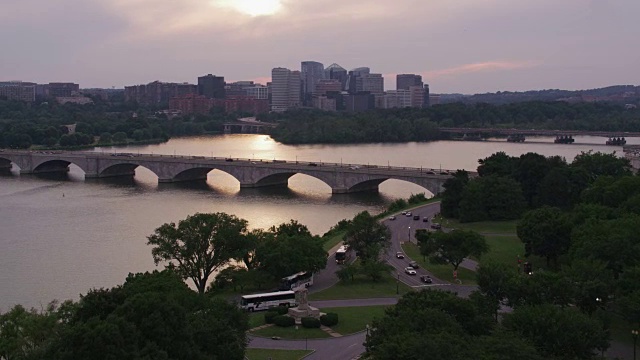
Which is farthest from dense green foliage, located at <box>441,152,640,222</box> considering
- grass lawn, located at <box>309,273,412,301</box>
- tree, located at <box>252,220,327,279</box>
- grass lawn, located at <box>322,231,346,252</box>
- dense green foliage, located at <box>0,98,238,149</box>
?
dense green foliage, located at <box>0,98,238,149</box>

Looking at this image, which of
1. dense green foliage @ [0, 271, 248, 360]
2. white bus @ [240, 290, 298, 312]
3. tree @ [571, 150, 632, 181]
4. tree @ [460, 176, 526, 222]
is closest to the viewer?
dense green foliage @ [0, 271, 248, 360]

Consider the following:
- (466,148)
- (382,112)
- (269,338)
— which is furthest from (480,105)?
(269,338)

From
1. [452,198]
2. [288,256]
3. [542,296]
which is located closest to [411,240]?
[452,198]

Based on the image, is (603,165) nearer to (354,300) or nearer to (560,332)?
(354,300)

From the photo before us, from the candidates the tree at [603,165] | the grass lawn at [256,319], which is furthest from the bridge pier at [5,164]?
the grass lawn at [256,319]

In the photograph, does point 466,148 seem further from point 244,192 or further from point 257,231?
point 257,231

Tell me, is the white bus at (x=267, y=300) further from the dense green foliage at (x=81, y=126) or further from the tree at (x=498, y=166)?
the dense green foliage at (x=81, y=126)

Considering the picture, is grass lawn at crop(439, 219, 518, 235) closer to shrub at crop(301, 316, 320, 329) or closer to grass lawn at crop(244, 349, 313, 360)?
shrub at crop(301, 316, 320, 329)

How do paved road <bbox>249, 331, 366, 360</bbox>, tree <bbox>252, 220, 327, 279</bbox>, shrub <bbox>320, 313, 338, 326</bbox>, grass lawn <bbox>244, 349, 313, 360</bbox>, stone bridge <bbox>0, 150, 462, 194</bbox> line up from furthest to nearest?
stone bridge <bbox>0, 150, 462, 194</bbox>
tree <bbox>252, 220, 327, 279</bbox>
shrub <bbox>320, 313, 338, 326</bbox>
paved road <bbox>249, 331, 366, 360</bbox>
grass lawn <bbox>244, 349, 313, 360</bbox>
